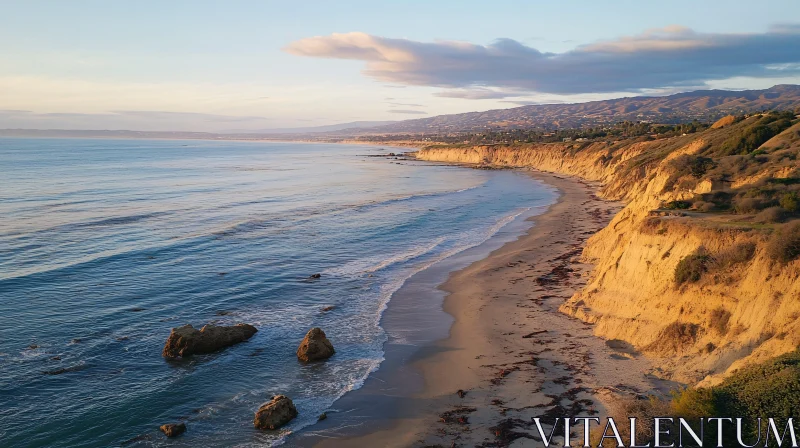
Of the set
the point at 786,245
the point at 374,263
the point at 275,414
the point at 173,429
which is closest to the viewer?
the point at 173,429

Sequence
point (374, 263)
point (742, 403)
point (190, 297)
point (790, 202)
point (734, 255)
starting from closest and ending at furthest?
point (742, 403), point (734, 255), point (790, 202), point (190, 297), point (374, 263)

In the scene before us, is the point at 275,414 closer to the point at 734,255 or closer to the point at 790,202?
the point at 734,255

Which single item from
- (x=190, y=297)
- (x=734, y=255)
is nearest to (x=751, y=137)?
(x=734, y=255)

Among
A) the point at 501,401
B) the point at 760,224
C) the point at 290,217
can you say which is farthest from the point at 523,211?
the point at 501,401

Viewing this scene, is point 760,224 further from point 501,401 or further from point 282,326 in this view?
point 282,326

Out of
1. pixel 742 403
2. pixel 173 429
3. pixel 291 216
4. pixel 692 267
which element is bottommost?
pixel 173 429

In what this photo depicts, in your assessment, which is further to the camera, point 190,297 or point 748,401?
point 190,297

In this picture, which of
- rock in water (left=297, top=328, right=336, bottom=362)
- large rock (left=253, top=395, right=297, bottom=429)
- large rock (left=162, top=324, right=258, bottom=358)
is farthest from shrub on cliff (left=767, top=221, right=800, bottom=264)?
large rock (left=162, top=324, right=258, bottom=358)
